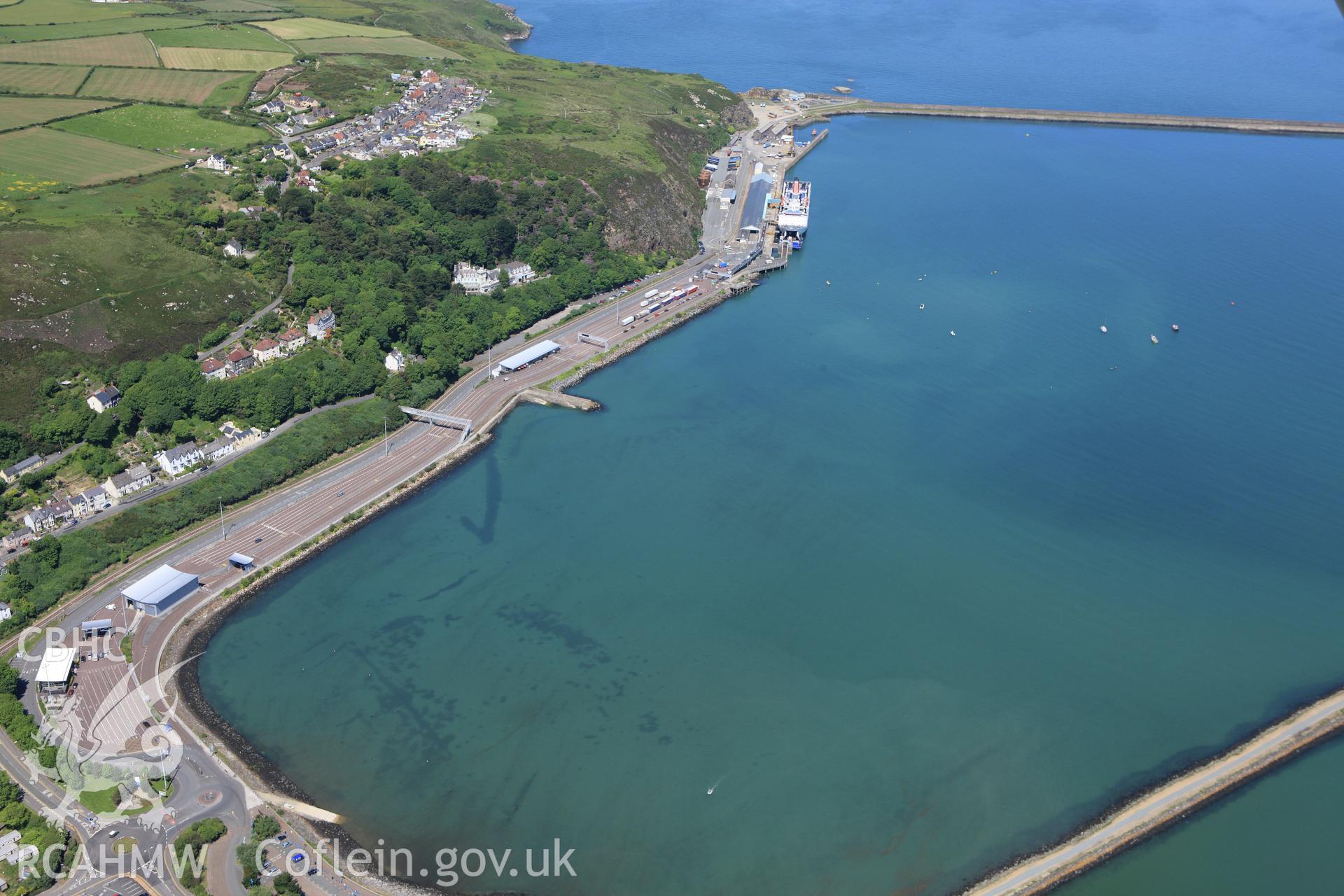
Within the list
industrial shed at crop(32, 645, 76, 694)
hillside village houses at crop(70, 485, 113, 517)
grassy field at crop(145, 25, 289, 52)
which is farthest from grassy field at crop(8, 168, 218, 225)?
grassy field at crop(145, 25, 289, 52)

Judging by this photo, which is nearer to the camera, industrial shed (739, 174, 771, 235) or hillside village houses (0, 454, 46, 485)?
hillside village houses (0, 454, 46, 485)

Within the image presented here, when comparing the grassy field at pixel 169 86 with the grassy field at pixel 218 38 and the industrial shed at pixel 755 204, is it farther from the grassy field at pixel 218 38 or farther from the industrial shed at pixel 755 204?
the industrial shed at pixel 755 204

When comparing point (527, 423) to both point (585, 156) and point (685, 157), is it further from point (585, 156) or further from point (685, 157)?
point (685, 157)

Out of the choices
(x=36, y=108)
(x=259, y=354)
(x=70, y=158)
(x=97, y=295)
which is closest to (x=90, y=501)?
(x=259, y=354)

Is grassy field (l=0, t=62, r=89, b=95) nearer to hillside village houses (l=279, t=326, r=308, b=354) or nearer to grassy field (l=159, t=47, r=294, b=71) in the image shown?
grassy field (l=159, t=47, r=294, b=71)

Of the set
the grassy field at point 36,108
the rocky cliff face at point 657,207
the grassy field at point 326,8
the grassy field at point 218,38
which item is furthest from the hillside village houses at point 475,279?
the grassy field at point 326,8

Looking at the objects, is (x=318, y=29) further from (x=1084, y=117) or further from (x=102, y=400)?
(x=1084, y=117)
